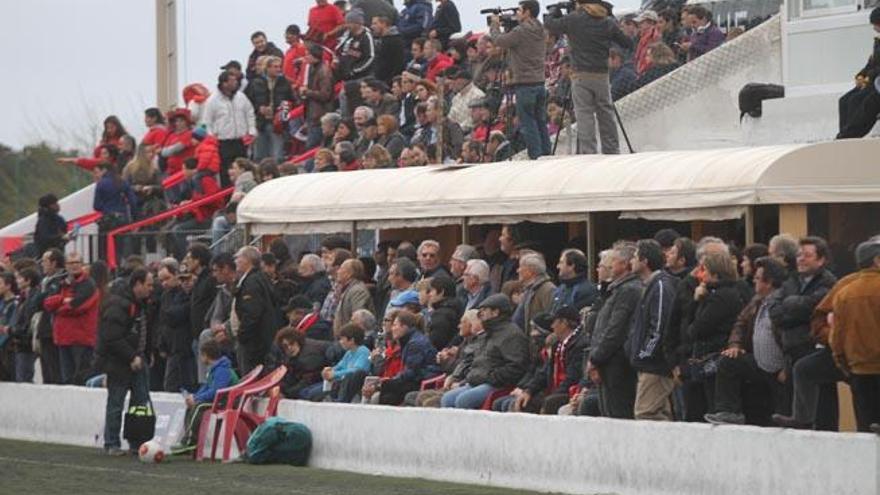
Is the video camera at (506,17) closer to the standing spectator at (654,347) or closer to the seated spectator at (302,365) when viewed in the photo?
the seated spectator at (302,365)

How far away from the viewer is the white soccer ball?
21500 millimetres

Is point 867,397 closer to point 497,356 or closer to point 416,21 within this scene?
point 497,356

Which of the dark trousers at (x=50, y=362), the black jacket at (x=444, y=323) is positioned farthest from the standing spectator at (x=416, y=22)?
the black jacket at (x=444, y=323)

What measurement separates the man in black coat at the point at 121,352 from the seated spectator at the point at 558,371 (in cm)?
471

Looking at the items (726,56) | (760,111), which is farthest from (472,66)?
(760,111)

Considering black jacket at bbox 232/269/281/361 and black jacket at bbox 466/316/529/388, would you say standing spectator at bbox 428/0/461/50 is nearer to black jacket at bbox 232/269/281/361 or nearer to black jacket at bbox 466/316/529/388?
black jacket at bbox 232/269/281/361

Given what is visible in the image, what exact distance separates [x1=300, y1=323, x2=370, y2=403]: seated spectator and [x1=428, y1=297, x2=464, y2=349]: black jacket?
27.9 inches

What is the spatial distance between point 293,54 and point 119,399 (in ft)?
40.8

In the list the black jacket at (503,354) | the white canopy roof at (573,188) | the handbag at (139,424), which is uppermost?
the white canopy roof at (573,188)

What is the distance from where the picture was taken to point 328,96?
1243 inches

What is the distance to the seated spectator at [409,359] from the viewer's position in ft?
66.5

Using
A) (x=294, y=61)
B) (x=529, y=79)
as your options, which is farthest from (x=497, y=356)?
(x=294, y=61)

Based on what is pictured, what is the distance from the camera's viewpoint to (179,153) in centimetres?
3281

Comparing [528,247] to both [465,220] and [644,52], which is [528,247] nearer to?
[465,220]
